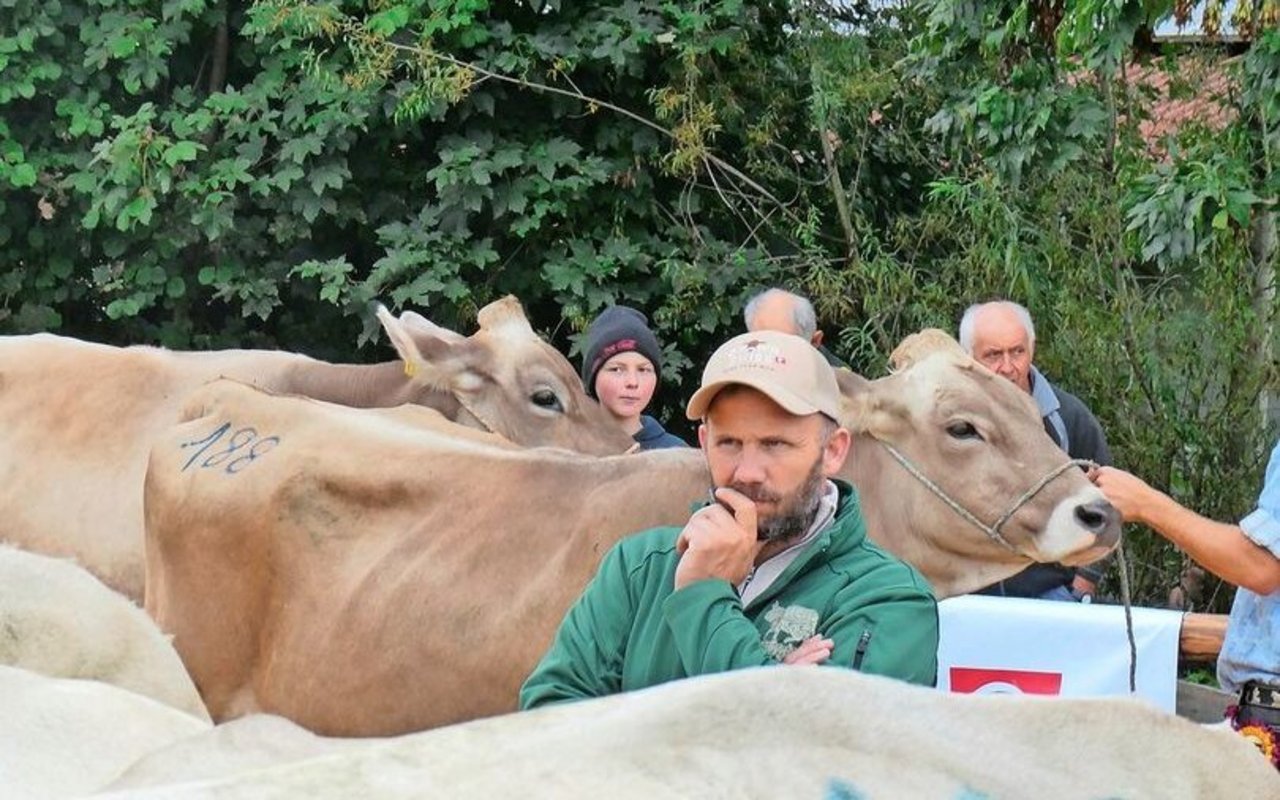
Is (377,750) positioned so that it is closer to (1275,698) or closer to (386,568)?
(1275,698)

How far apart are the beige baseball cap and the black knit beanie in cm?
379

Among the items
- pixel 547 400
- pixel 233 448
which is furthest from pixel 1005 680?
pixel 233 448

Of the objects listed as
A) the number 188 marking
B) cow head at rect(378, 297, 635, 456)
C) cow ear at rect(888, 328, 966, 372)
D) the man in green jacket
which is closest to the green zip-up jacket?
the man in green jacket

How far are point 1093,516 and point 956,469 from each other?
43cm

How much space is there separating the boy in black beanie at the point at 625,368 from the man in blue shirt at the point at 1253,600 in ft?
8.29

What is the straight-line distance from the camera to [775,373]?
265 cm

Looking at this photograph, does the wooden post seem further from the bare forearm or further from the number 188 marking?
the number 188 marking

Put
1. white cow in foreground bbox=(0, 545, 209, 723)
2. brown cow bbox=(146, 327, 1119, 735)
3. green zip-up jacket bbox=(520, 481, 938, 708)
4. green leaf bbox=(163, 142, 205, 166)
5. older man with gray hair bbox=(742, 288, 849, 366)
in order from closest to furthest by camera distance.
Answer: green zip-up jacket bbox=(520, 481, 938, 708), white cow in foreground bbox=(0, 545, 209, 723), brown cow bbox=(146, 327, 1119, 735), older man with gray hair bbox=(742, 288, 849, 366), green leaf bbox=(163, 142, 205, 166)

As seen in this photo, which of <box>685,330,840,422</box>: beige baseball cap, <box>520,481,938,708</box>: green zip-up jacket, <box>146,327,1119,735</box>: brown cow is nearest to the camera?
<box>520,481,938,708</box>: green zip-up jacket

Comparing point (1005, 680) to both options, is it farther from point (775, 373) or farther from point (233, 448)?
point (775, 373)

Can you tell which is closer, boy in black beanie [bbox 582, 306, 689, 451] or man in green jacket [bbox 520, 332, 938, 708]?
man in green jacket [bbox 520, 332, 938, 708]

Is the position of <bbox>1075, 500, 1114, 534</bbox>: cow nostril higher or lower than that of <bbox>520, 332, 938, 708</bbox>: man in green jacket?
lower

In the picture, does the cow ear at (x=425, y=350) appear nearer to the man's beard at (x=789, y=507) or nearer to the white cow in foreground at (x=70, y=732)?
the white cow in foreground at (x=70, y=732)

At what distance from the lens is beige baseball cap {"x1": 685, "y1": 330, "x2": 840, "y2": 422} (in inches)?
104
